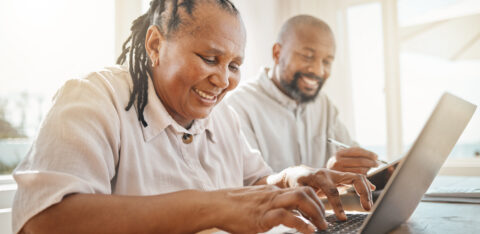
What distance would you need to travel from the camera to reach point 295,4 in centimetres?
350

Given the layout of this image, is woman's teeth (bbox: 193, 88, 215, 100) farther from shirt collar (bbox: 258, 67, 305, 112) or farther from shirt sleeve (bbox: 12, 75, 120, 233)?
shirt collar (bbox: 258, 67, 305, 112)

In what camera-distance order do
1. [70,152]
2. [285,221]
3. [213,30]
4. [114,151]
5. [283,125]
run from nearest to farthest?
[285,221] → [70,152] → [114,151] → [213,30] → [283,125]

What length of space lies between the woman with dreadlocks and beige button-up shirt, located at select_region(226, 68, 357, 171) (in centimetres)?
67

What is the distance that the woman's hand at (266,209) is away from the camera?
0.64 metres

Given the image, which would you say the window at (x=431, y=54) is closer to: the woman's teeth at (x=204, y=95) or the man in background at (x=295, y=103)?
the man in background at (x=295, y=103)

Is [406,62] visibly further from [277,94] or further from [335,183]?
[335,183]

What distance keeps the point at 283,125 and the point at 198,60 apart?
1247 mm

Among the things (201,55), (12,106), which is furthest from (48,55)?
(201,55)

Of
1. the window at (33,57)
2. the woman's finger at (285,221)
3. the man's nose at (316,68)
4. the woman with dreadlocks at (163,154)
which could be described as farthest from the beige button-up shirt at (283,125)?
the woman's finger at (285,221)

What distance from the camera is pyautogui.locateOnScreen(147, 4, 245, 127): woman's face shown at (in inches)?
40.6

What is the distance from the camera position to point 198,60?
3.40 feet

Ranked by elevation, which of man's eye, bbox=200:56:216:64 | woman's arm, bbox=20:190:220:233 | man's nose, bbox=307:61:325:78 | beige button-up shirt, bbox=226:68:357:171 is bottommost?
beige button-up shirt, bbox=226:68:357:171

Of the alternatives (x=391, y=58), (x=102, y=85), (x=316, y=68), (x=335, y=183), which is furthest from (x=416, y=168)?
(x=391, y=58)

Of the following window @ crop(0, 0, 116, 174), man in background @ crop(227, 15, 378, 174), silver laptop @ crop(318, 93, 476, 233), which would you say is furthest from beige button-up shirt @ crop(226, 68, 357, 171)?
silver laptop @ crop(318, 93, 476, 233)
